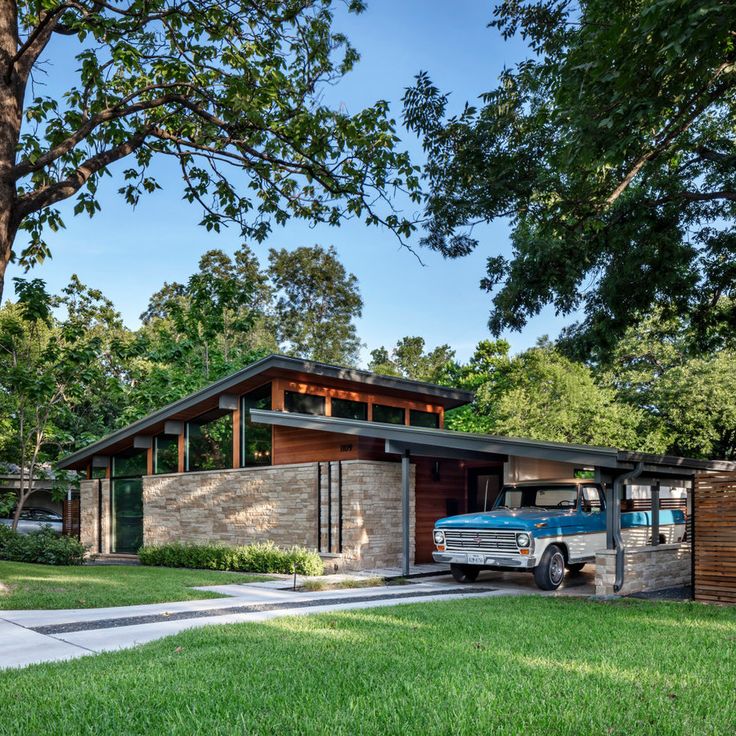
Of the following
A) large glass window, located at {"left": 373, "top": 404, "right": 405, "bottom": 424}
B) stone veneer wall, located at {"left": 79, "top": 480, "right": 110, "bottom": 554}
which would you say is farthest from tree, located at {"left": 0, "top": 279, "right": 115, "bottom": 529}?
large glass window, located at {"left": 373, "top": 404, "right": 405, "bottom": 424}

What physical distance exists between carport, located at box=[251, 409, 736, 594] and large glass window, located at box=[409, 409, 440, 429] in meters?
3.96

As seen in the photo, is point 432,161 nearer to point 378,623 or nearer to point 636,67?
point 636,67

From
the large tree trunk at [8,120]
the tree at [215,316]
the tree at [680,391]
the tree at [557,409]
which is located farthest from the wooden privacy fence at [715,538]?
the tree at [680,391]

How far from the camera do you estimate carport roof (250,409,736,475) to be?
39.6 feet

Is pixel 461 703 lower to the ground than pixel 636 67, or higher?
lower

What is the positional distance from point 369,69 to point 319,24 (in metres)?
1.24

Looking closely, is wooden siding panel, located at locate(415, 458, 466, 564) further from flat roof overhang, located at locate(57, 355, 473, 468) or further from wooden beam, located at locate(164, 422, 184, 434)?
wooden beam, located at locate(164, 422, 184, 434)

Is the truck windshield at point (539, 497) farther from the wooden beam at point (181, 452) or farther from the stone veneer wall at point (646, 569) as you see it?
the wooden beam at point (181, 452)

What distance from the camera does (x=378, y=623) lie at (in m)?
8.97

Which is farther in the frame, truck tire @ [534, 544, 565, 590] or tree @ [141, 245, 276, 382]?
tree @ [141, 245, 276, 382]

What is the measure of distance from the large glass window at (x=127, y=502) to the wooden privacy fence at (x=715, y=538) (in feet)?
57.2

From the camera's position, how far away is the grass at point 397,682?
4.80 metres

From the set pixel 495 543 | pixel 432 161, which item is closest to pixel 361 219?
pixel 432 161

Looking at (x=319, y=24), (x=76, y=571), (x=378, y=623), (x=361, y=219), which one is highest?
(x=319, y=24)
